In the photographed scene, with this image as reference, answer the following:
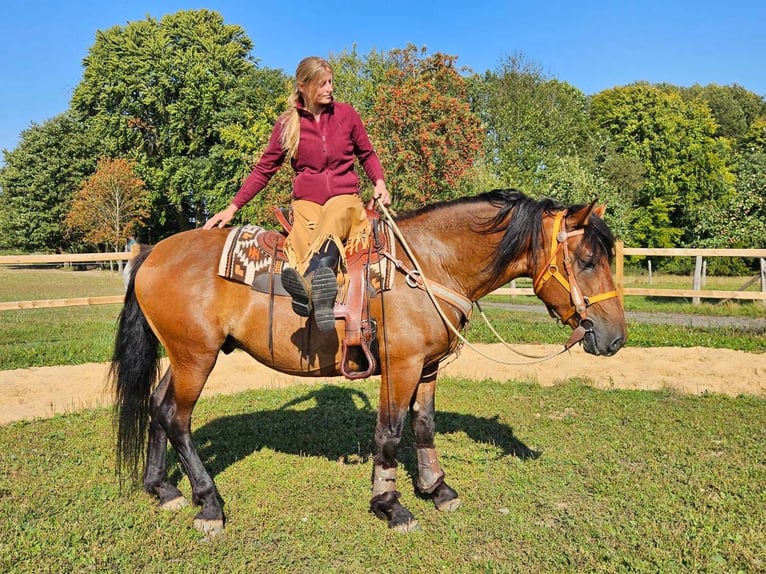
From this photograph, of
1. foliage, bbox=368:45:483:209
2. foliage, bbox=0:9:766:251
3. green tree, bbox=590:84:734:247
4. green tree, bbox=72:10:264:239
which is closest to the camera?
foliage, bbox=368:45:483:209

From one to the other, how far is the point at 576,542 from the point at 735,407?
4.31 meters

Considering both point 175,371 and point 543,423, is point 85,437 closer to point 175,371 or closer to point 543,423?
point 175,371

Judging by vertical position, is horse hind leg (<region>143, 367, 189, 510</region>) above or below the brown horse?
below

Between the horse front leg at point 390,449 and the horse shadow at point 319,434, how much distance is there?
2.94ft

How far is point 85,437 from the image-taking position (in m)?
5.99

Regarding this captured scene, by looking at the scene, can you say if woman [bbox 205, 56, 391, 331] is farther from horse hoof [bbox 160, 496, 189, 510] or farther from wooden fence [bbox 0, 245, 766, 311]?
wooden fence [bbox 0, 245, 766, 311]

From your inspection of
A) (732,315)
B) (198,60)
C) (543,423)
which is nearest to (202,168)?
(198,60)

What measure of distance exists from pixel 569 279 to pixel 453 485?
2.09m

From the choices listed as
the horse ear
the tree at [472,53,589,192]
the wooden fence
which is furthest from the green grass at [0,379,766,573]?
the tree at [472,53,589,192]

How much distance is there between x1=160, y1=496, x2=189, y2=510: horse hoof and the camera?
4.35m

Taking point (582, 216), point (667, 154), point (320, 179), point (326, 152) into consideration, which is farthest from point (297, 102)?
point (667, 154)

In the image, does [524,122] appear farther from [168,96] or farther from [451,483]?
[451,483]

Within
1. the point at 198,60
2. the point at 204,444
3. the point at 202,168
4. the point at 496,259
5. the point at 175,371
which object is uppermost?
the point at 198,60

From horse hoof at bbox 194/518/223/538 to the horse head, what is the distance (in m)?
2.95
